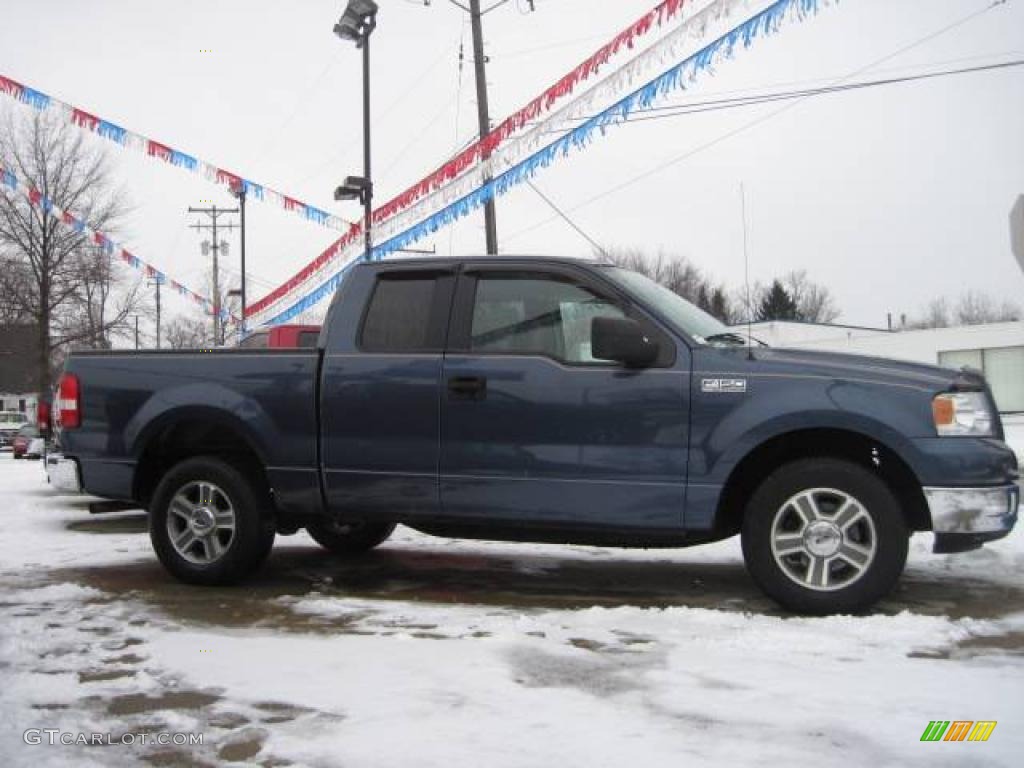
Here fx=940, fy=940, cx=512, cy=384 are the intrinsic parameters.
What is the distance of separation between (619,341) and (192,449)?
290cm

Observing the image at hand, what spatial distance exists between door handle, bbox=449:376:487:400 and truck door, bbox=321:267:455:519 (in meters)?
0.11

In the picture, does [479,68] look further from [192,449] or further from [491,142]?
[192,449]

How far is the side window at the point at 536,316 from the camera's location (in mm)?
5164

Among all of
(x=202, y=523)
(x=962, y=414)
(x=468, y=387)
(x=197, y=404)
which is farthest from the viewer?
(x=202, y=523)

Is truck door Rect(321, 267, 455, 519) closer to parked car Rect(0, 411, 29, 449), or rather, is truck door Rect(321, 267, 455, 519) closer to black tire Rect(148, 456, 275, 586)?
black tire Rect(148, 456, 275, 586)

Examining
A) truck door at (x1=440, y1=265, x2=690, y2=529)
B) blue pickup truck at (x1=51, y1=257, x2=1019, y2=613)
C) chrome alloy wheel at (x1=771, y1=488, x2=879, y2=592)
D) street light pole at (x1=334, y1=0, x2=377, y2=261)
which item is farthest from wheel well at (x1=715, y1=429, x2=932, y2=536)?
street light pole at (x1=334, y1=0, x2=377, y2=261)

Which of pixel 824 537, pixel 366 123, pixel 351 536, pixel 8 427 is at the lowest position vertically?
pixel 351 536

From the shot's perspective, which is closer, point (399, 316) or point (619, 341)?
point (619, 341)

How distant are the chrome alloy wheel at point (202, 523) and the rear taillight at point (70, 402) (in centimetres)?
84

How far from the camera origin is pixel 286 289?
19.7 m
